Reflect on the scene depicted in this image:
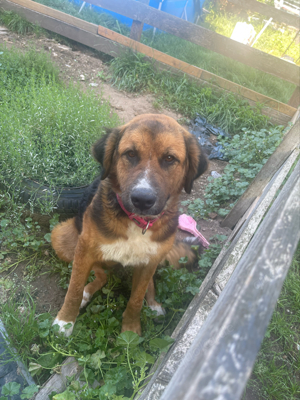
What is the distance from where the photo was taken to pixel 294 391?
2.34m

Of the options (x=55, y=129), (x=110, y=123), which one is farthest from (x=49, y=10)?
(x=55, y=129)

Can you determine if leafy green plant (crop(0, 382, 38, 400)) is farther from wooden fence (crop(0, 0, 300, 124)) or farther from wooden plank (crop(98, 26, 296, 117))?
wooden plank (crop(98, 26, 296, 117))

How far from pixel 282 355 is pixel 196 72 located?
21.1 feet

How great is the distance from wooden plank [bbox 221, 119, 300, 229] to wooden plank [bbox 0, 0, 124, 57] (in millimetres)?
5589

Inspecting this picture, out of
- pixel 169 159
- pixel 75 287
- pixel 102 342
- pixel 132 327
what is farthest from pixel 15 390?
pixel 169 159

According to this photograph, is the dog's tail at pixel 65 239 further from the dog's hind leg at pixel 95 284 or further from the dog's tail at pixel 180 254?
the dog's tail at pixel 180 254

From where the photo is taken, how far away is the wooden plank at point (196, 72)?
22.2ft

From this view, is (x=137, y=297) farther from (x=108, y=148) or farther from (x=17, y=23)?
(x=17, y=23)

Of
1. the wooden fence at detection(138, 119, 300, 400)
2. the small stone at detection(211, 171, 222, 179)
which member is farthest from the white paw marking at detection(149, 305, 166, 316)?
the small stone at detection(211, 171, 222, 179)

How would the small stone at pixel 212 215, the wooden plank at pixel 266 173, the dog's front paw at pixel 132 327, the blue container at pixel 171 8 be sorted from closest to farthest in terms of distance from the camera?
the dog's front paw at pixel 132 327 < the wooden plank at pixel 266 173 < the small stone at pixel 212 215 < the blue container at pixel 171 8

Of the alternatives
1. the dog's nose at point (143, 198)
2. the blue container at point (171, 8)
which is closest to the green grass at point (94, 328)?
the dog's nose at point (143, 198)

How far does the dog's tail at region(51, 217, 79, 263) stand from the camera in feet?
9.42

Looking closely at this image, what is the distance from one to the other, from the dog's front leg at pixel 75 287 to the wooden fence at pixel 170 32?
6.00m

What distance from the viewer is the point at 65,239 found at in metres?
2.90
